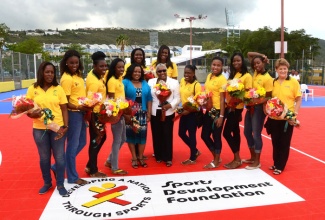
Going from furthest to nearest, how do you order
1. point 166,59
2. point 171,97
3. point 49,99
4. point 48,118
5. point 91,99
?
point 166,59
point 171,97
point 91,99
point 49,99
point 48,118

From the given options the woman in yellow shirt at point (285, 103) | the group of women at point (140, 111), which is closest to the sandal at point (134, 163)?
the group of women at point (140, 111)

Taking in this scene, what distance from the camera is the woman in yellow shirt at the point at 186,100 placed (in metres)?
5.29

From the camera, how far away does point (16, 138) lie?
25.7ft

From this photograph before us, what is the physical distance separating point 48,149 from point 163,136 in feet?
6.81

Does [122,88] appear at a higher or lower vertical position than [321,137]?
higher

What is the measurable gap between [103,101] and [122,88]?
45 cm

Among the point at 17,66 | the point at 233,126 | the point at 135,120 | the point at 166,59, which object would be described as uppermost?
the point at 17,66

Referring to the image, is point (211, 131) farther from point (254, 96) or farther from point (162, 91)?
point (162, 91)

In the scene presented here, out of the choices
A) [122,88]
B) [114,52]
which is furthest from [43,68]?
[114,52]

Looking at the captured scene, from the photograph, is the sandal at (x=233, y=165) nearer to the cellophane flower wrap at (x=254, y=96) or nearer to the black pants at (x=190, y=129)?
the black pants at (x=190, y=129)

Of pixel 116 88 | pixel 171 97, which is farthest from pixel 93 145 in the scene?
pixel 171 97

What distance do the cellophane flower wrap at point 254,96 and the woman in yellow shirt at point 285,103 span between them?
0.79ft

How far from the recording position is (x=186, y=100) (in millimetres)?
5289

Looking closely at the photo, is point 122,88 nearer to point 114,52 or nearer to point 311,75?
point 311,75
